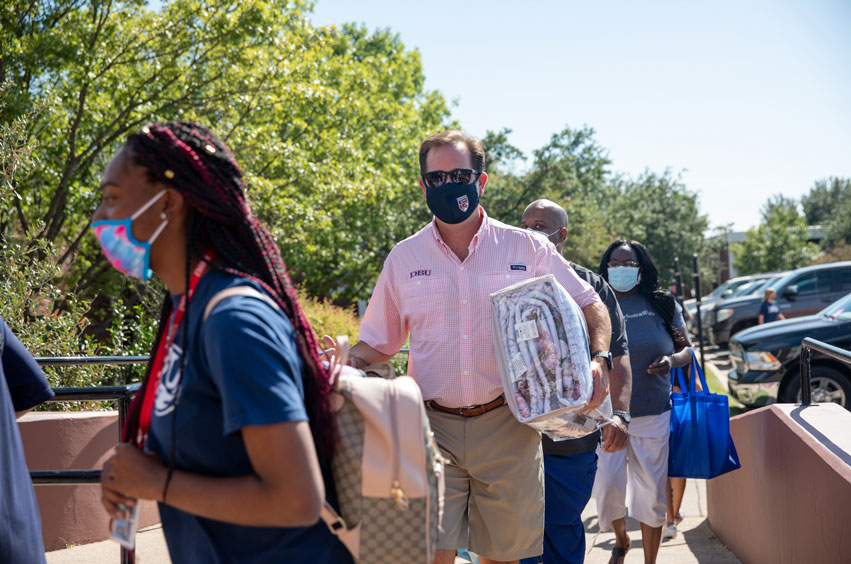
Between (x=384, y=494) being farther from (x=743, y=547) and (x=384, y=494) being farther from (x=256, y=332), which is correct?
(x=743, y=547)

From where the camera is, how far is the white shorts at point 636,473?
18.9ft

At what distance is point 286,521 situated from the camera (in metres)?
1.68

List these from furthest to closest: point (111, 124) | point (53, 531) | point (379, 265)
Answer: point (379, 265)
point (111, 124)
point (53, 531)

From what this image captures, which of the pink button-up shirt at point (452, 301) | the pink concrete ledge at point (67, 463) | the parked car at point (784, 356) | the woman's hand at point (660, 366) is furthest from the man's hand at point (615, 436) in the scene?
the parked car at point (784, 356)

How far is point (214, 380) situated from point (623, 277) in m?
4.66

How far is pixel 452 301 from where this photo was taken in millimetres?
3756

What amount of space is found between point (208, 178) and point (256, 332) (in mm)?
418

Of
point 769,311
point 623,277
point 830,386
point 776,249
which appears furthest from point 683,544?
point 776,249

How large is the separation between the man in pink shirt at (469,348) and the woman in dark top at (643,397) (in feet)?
6.90

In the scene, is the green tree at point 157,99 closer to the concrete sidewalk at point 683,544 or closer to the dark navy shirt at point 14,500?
the concrete sidewalk at point 683,544

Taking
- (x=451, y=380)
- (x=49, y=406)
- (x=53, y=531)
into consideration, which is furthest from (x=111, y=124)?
(x=451, y=380)

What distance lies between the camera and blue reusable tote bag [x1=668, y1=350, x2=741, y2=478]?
18.6 feet

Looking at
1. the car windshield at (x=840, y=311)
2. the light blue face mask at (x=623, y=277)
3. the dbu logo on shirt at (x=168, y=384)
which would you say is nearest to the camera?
the dbu logo on shirt at (x=168, y=384)

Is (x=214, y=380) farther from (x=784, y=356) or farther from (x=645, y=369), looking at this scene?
(x=784, y=356)
